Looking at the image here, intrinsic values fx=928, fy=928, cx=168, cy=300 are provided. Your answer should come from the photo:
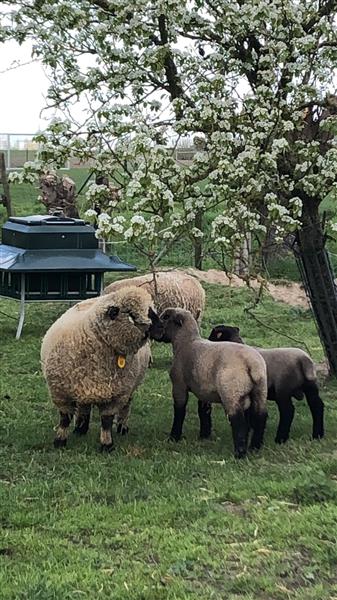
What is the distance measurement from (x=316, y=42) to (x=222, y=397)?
11.2 ft

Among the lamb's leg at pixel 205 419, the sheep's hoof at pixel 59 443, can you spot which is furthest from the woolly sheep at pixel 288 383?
the sheep's hoof at pixel 59 443

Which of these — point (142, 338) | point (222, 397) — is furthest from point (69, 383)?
point (222, 397)

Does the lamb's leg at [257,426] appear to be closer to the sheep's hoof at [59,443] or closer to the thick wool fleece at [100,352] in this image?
the thick wool fleece at [100,352]

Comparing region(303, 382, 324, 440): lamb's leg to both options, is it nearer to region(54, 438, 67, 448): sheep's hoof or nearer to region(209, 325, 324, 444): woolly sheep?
region(209, 325, 324, 444): woolly sheep

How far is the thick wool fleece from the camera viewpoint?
7812mm

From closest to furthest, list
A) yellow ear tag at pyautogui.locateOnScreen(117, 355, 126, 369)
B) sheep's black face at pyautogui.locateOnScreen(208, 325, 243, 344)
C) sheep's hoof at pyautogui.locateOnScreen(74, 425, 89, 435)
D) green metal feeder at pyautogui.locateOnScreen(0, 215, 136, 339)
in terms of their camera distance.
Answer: yellow ear tag at pyautogui.locateOnScreen(117, 355, 126, 369), sheep's hoof at pyautogui.locateOnScreen(74, 425, 89, 435), sheep's black face at pyautogui.locateOnScreen(208, 325, 243, 344), green metal feeder at pyautogui.locateOnScreen(0, 215, 136, 339)

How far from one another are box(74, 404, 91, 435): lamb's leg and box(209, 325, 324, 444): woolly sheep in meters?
1.66

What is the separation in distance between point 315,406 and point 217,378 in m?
1.25

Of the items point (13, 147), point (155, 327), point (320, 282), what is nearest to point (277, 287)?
point (320, 282)

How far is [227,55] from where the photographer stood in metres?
8.96

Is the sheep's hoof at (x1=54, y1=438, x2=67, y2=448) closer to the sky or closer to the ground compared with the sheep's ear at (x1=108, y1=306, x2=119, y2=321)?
closer to the ground

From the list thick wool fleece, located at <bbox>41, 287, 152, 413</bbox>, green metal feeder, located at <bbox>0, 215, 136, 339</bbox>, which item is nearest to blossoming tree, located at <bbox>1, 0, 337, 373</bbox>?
thick wool fleece, located at <bbox>41, 287, 152, 413</bbox>

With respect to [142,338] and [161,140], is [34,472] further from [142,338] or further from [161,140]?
[161,140]

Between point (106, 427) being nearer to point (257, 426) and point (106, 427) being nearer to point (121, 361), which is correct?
point (121, 361)
